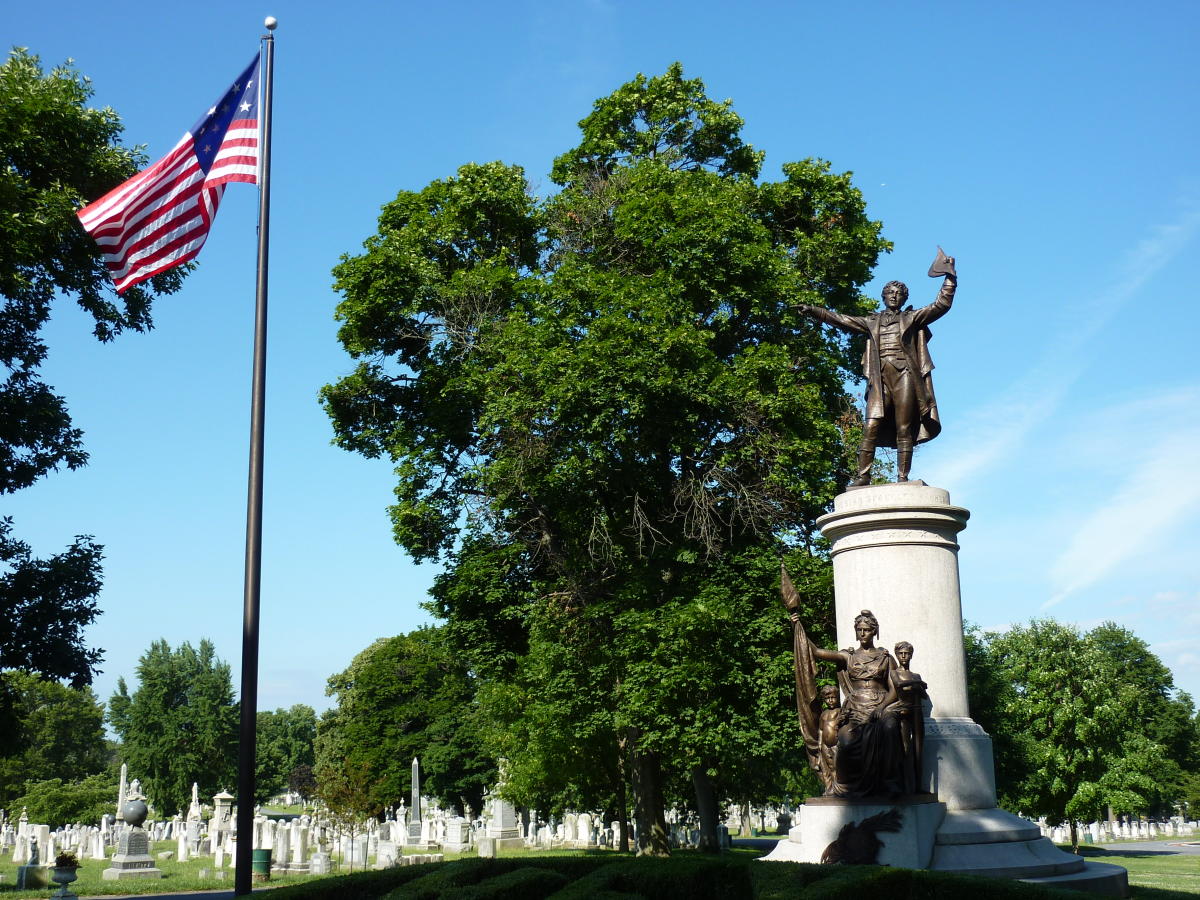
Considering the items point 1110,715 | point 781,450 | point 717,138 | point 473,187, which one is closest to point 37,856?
point 473,187

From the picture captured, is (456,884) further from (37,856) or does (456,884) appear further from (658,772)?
(37,856)

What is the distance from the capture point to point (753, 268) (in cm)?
2302

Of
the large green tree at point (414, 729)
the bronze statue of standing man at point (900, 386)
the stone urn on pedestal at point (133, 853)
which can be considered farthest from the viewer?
the large green tree at point (414, 729)

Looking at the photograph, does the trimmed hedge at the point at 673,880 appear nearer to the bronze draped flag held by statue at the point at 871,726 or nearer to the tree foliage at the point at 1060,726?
the bronze draped flag held by statue at the point at 871,726

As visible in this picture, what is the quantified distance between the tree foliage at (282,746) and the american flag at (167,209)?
292 ft

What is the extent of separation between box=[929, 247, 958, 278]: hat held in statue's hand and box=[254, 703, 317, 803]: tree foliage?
92.3m

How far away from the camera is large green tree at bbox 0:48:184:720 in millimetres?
20250

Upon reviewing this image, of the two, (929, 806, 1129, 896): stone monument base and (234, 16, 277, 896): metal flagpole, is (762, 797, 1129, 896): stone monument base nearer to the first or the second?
(929, 806, 1129, 896): stone monument base

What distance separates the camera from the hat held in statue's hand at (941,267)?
531 inches

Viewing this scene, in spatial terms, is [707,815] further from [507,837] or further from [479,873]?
[479,873]

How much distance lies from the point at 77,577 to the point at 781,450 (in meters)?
13.9

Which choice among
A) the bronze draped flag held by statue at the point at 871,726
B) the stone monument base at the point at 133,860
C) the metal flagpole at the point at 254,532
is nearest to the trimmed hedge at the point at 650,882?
the metal flagpole at the point at 254,532

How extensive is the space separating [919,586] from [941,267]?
397cm

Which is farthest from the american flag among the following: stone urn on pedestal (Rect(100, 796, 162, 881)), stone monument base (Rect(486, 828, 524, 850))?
stone monument base (Rect(486, 828, 524, 850))
